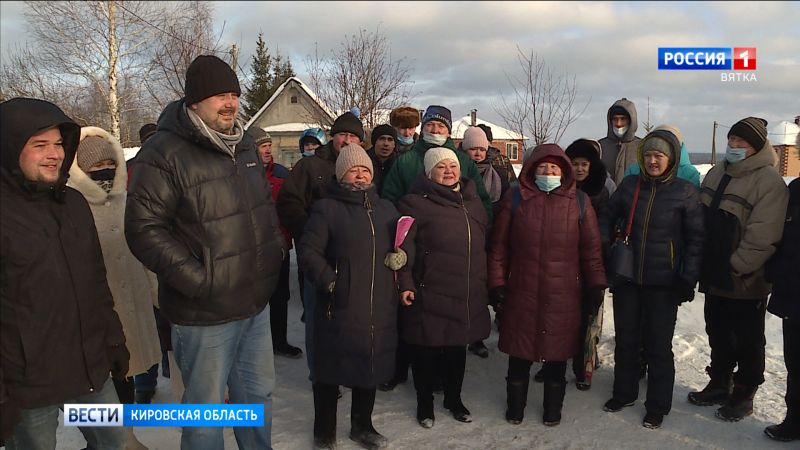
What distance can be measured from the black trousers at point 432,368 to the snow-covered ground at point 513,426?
23 centimetres

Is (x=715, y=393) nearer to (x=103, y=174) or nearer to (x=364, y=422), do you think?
(x=364, y=422)

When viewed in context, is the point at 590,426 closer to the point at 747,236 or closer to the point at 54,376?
the point at 747,236

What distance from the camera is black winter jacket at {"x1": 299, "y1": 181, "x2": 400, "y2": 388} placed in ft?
10.8

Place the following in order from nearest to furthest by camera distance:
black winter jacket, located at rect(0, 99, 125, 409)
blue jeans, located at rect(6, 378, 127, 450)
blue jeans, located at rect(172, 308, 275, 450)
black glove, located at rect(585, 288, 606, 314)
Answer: black winter jacket, located at rect(0, 99, 125, 409), blue jeans, located at rect(6, 378, 127, 450), blue jeans, located at rect(172, 308, 275, 450), black glove, located at rect(585, 288, 606, 314)

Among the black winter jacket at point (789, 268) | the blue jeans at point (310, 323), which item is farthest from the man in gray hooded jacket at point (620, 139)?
the blue jeans at point (310, 323)

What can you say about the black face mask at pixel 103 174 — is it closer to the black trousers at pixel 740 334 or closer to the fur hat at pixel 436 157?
the fur hat at pixel 436 157

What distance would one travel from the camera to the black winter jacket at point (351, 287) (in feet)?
10.8

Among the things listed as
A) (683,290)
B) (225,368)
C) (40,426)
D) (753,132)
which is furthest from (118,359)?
(753,132)

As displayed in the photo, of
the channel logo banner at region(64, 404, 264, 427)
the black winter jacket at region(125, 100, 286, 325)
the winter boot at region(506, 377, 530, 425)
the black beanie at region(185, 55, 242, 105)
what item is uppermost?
the black beanie at region(185, 55, 242, 105)

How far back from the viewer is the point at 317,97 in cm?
1239

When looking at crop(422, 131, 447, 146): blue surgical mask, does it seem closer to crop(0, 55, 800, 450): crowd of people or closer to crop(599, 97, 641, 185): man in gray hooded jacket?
crop(0, 55, 800, 450): crowd of people

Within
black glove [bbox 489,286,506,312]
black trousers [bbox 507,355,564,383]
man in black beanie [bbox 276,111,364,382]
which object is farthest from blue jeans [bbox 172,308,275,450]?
black trousers [bbox 507,355,564,383]

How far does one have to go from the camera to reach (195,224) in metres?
2.58

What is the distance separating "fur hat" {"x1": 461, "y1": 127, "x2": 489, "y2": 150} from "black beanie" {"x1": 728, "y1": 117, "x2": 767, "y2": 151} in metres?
2.13
